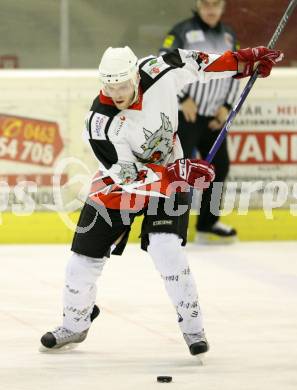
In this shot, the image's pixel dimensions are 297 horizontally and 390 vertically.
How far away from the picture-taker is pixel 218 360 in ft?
14.8

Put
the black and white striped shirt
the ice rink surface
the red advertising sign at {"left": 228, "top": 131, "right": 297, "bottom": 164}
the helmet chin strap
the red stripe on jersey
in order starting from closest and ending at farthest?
the ice rink surface → the helmet chin strap → the red stripe on jersey → the black and white striped shirt → the red advertising sign at {"left": 228, "top": 131, "right": 297, "bottom": 164}

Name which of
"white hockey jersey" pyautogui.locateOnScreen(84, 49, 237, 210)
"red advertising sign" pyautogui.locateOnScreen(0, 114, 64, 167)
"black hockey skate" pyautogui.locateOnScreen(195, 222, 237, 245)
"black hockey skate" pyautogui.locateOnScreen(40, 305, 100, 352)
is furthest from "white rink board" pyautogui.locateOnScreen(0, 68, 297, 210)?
"white hockey jersey" pyautogui.locateOnScreen(84, 49, 237, 210)

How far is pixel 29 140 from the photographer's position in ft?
23.9

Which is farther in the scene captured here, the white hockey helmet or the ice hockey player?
the ice hockey player

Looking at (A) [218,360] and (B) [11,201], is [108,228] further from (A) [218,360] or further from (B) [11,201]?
(B) [11,201]

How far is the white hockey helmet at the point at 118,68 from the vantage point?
4.32 m

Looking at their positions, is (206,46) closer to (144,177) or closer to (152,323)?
(152,323)

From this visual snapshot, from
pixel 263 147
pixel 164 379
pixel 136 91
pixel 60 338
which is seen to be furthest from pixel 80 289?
pixel 263 147

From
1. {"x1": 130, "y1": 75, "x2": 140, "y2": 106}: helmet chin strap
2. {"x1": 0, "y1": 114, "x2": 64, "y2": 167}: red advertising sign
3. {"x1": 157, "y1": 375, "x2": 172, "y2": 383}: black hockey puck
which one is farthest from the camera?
{"x1": 0, "y1": 114, "x2": 64, "y2": 167}: red advertising sign

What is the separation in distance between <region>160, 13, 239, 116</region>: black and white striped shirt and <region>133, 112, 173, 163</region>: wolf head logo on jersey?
259cm

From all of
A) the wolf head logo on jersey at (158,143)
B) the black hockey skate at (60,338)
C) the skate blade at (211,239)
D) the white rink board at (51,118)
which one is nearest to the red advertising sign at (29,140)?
the white rink board at (51,118)

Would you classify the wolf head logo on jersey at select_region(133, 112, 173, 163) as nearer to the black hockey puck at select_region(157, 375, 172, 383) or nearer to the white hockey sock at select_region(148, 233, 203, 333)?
the white hockey sock at select_region(148, 233, 203, 333)

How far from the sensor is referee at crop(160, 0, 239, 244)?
713 centimetres

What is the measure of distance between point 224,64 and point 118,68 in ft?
1.67
